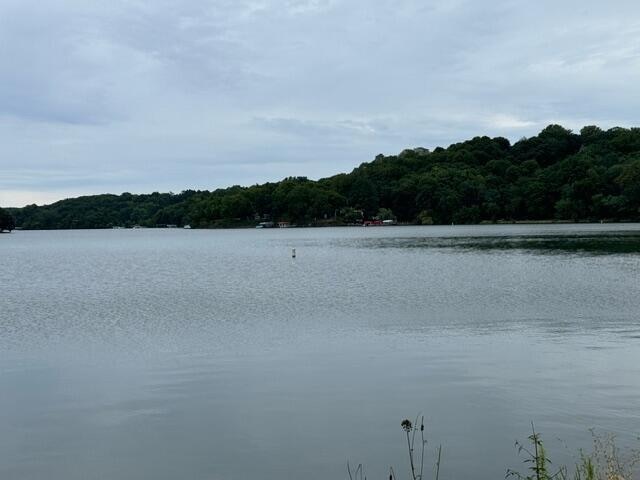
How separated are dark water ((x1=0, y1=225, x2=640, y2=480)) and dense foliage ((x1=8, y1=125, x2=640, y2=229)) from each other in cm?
11122

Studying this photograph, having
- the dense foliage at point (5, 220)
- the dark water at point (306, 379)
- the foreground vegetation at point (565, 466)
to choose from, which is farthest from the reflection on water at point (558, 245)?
the dense foliage at point (5, 220)

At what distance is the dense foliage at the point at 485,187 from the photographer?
131m

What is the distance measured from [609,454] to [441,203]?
6010 inches

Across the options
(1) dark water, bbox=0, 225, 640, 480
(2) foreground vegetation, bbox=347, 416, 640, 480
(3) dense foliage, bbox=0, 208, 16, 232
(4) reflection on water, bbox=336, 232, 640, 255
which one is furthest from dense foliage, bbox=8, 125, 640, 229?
(2) foreground vegetation, bbox=347, 416, 640, 480

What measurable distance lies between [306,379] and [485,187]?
14812 cm

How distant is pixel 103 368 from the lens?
1434 centimetres

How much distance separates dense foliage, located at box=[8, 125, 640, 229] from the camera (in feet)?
429

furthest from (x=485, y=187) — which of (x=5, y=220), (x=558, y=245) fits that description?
(x=5, y=220)

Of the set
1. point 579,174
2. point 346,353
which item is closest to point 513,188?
point 579,174

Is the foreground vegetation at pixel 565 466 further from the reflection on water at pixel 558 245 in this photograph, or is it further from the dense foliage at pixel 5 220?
the dense foliage at pixel 5 220

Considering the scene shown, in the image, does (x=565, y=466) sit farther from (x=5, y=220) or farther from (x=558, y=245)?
(x=5, y=220)

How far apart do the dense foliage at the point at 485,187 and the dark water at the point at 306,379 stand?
11122cm

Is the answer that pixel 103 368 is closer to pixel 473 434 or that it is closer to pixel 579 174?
pixel 473 434

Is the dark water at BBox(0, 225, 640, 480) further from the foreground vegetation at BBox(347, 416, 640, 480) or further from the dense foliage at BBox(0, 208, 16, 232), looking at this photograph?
the dense foliage at BBox(0, 208, 16, 232)
